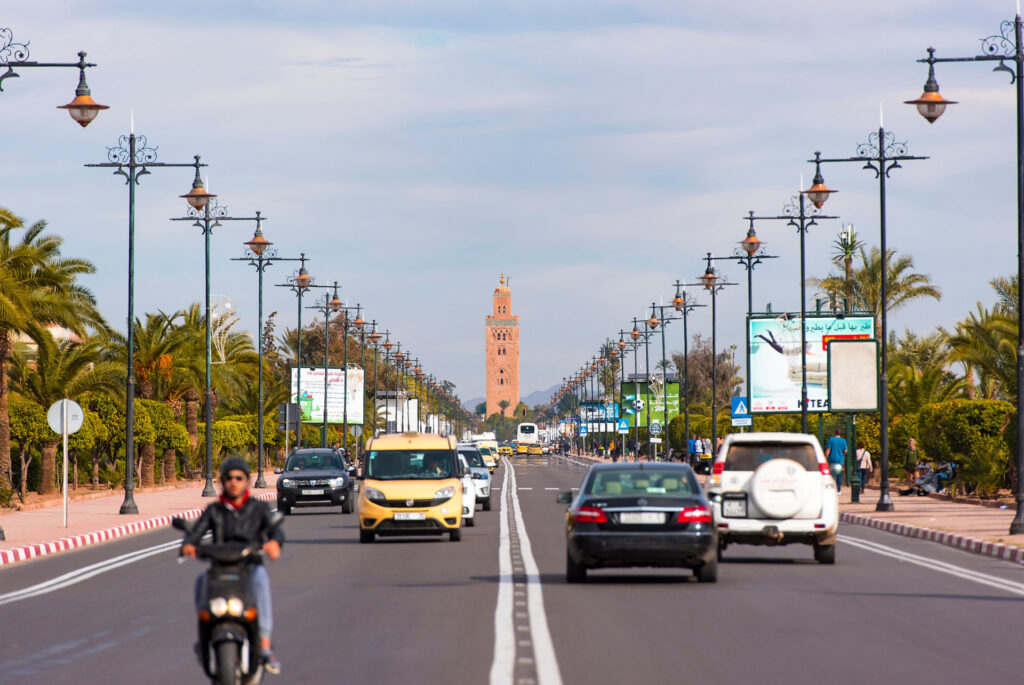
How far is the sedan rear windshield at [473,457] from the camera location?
42.8 metres

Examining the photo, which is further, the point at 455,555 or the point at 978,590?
the point at 455,555

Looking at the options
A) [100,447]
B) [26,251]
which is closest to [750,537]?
[26,251]

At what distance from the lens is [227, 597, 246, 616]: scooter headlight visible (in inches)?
358

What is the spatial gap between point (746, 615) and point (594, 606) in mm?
1658

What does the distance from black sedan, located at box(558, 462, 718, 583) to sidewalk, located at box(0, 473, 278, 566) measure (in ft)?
33.8

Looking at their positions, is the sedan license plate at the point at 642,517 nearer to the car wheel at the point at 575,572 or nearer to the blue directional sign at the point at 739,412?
the car wheel at the point at 575,572

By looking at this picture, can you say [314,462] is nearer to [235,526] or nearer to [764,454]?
[764,454]

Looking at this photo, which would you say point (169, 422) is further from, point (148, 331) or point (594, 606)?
point (594, 606)

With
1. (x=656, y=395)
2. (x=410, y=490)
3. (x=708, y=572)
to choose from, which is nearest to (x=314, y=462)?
(x=410, y=490)

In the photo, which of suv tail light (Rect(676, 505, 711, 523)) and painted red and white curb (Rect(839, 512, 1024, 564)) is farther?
painted red and white curb (Rect(839, 512, 1024, 564))

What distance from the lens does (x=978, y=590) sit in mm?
17859

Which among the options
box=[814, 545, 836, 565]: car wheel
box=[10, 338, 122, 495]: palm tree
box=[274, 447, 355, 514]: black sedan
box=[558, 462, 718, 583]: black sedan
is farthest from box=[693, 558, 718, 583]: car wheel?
box=[10, 338, 122, 495]: palm tree

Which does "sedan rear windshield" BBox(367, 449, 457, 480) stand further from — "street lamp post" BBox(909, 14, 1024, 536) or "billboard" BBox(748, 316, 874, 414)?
"billboard" BBox(748, 316, 874, 414)

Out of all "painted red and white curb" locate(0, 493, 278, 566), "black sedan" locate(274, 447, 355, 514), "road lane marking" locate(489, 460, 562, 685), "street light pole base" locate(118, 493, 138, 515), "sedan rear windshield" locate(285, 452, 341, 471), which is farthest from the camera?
"sedan rear windshield" locate(285, 452, 341, 471)
